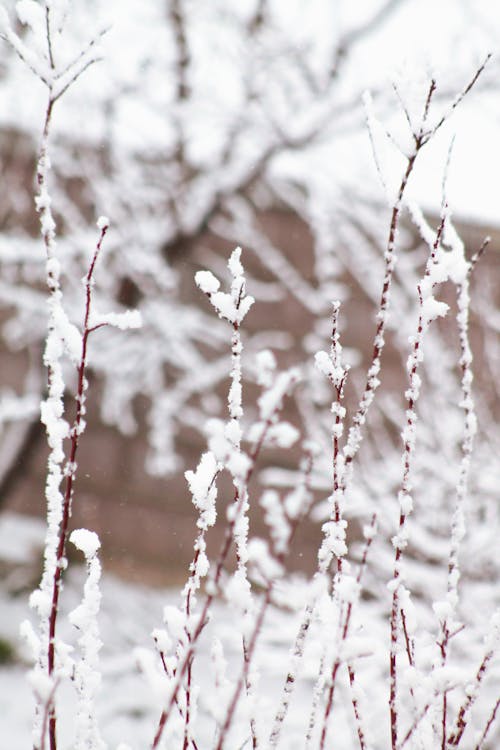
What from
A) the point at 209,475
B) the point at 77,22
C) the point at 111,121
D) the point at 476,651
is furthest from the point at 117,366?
the point at 209,475

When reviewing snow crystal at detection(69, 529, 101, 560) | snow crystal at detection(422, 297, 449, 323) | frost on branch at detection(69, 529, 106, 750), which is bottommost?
frost on branch at detection(69, 529, 106, 750)

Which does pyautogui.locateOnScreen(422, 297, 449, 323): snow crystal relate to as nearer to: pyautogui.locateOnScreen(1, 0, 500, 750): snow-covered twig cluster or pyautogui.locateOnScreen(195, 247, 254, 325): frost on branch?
pyautogui.locateOnScreen(1, 0, 500, 750): snow-covered twig cluster

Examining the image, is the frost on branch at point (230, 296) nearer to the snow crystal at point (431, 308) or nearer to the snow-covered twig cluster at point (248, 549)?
the snow-covered twig cluster at point (248, 549)

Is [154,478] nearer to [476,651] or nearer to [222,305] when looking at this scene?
[476,651]

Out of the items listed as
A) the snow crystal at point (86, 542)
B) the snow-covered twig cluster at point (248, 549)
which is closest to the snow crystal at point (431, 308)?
the snow-covered twig cluster at point (248, 549)

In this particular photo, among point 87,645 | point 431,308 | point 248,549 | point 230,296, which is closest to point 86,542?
point 87,645

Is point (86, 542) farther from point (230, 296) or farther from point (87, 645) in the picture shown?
point (230, 296)

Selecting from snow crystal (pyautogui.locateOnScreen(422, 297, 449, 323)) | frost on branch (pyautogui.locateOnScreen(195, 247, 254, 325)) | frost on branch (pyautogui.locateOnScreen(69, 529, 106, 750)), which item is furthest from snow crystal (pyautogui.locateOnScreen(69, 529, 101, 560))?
snow crystal (pyautogui.locateOnScreen(422, 297, 449, 323))

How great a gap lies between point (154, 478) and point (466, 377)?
5149 mm

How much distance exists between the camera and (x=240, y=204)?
468 cm

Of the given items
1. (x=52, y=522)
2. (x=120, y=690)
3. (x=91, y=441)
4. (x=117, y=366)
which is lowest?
(x=52, y=522)

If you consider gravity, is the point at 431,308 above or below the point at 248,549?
above

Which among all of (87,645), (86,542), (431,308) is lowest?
(87,645)

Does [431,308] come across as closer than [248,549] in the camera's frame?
No
